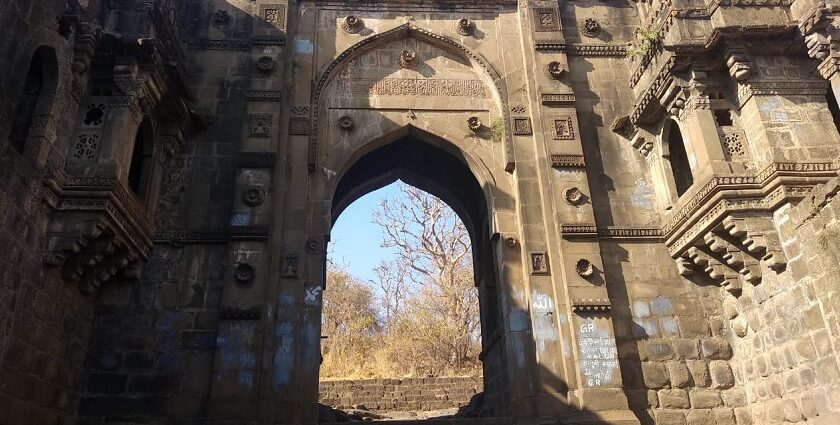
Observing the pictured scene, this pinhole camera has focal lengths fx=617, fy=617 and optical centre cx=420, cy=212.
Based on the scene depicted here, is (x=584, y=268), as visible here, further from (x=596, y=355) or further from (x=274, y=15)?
(x=274, y=15)

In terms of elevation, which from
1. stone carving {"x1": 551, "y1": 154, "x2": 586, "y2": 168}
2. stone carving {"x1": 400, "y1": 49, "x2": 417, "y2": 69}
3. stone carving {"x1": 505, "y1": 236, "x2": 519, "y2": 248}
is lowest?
stone carving {"x1": 505, "y1": 236, "x2": 519, "y2": 248}

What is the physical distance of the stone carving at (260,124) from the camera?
1026 centimetres

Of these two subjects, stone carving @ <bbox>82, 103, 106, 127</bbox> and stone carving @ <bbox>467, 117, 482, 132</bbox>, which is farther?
stone carving @ <bbox>467, 117, 482, 132</bbox>

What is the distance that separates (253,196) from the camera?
975 centimetres

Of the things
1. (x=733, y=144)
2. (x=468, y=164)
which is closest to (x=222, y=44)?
(x=468, y=164)

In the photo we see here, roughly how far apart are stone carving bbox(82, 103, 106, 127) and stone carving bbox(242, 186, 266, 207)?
227 centimetres

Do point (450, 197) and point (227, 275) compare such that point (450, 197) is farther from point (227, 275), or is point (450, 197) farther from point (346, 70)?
point (227, 275)

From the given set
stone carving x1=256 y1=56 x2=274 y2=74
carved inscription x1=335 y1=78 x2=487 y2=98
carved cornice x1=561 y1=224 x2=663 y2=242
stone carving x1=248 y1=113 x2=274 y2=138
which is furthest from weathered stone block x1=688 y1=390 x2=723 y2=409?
stone carving x1=256 y1=56 x2=274 y2=74

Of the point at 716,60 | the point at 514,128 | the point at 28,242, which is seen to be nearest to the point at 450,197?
the point at 514,128

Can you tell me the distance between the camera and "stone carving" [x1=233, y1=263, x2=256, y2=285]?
9188mm

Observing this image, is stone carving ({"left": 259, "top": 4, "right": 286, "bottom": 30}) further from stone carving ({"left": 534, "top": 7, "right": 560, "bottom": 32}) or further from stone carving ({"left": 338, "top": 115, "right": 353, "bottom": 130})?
stone carving ({"left": 534, "top": 7, "right": 560, "bottom": 32})

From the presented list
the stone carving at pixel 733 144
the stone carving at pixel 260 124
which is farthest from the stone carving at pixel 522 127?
the stone carving at pixel 260 124

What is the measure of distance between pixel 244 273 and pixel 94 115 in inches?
120

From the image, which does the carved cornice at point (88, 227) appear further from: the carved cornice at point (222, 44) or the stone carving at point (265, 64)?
the carved cornice at point (222, 44)
